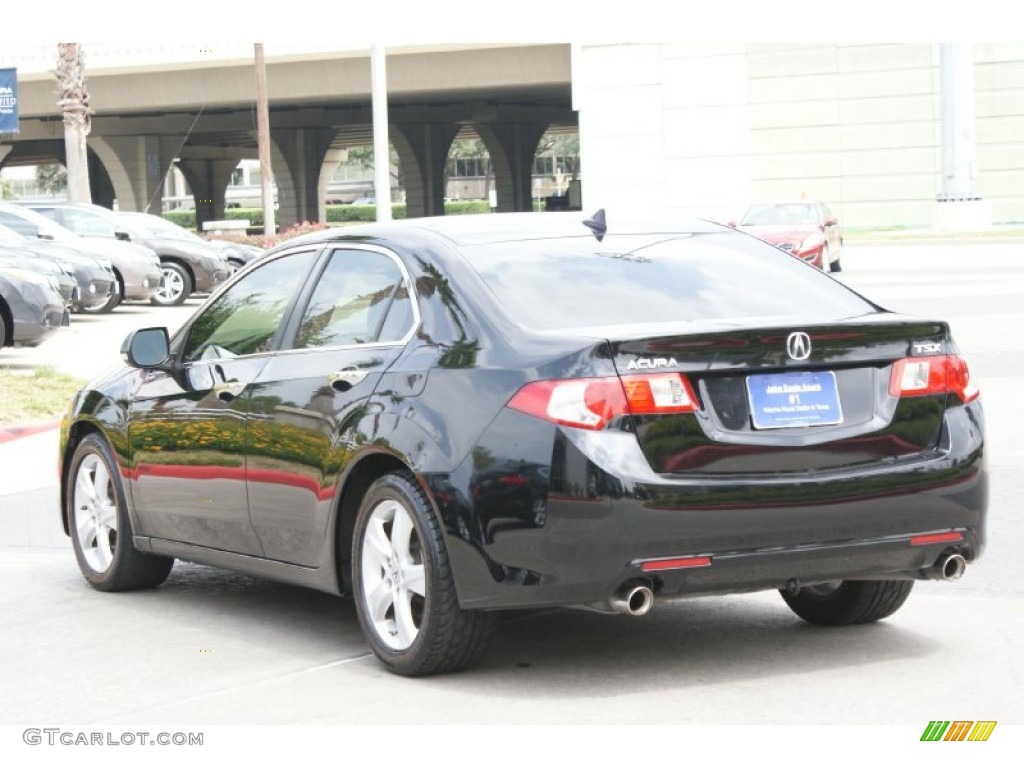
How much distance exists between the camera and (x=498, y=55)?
6238 cm

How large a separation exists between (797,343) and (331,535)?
183 centimetres

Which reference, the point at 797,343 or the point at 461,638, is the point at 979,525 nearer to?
the point at 797,343

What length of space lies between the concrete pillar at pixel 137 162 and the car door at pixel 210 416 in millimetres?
75731

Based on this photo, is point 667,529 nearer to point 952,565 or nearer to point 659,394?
point 659,394

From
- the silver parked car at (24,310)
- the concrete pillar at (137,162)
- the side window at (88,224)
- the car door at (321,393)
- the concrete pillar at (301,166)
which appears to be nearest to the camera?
the car door at (321,393)

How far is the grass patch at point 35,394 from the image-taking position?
15.5 m

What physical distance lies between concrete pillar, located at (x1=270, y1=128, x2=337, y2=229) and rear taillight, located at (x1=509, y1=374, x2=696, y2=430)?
86.5 m

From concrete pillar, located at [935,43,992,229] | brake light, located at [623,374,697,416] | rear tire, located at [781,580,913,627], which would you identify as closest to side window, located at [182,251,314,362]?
brake light, located at [623,374,697,416]

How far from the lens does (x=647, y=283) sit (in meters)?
6.70

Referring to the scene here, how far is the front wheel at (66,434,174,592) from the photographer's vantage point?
830 cm

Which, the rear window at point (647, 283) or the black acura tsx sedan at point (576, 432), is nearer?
the black acura tsx sedan at point (576, 432)

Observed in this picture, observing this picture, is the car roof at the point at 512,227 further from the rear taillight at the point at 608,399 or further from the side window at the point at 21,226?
the side window at the point at 21,226

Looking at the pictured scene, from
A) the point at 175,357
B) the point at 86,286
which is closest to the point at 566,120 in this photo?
the point at 86,286

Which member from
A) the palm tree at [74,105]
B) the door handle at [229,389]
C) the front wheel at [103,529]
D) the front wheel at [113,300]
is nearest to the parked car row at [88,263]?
the front wheel at [113,300]
